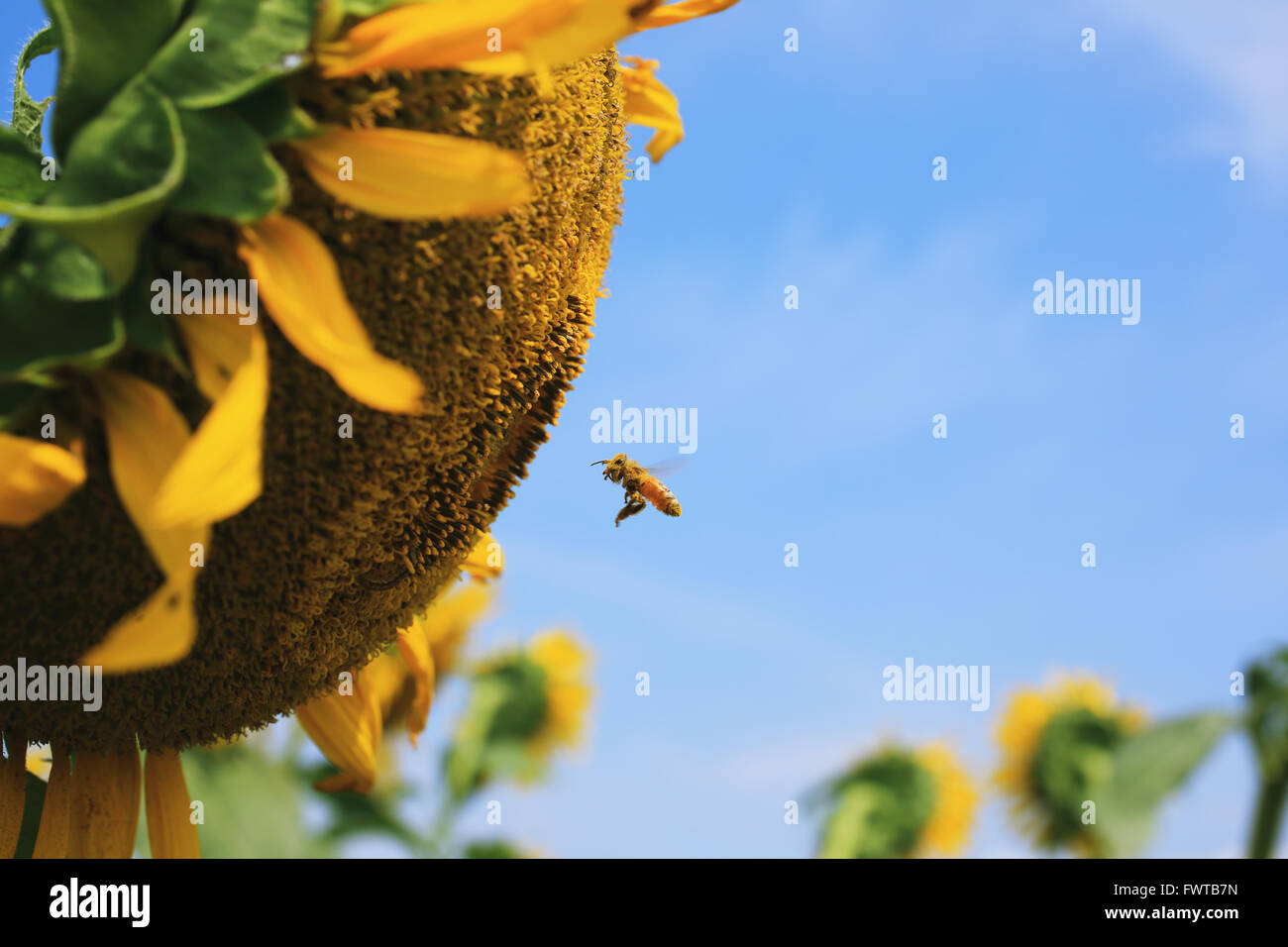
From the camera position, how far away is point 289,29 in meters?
1.49

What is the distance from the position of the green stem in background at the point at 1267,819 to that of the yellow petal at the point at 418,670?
1.67 m

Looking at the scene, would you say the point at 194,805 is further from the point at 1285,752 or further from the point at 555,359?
the point at 1285,752

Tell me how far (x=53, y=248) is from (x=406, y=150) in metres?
0.45

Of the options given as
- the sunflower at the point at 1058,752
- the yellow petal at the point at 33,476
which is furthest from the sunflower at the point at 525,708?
the yellow petal at the point at 33,476

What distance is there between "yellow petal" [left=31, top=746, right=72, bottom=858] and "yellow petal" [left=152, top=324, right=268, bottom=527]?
1.07 meters

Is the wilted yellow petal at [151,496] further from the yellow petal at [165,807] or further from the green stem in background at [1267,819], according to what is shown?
the green stem in background at [1267,819]

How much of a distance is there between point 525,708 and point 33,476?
4.91m

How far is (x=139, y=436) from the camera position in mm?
A: 1541

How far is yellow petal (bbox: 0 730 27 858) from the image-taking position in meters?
2.20

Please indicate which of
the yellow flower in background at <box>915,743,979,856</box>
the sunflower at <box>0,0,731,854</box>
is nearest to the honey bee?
the sunflower at <box>0,0,731,854</box>

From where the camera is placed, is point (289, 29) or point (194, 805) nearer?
point (289, 29)

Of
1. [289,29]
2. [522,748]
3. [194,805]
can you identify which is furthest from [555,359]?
[522,748]

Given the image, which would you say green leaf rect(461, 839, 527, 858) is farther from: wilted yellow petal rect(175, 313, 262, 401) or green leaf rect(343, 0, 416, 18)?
green leaf rect(343, 0, 416, 18)

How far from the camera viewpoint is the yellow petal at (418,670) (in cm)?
264
